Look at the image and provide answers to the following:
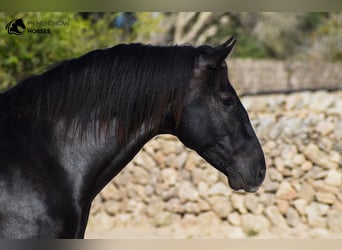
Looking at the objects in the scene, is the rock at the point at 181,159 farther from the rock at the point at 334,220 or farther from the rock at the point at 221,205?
the rock at the point at 334,220

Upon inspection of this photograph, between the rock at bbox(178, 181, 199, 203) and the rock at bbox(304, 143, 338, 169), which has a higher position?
the rock at bbox(304, 143, 338, 169)

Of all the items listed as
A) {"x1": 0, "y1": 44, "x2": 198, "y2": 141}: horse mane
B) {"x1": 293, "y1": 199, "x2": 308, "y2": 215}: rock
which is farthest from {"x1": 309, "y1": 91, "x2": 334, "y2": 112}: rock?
{"x1": 0, "y1": 44, "x2": 198, "y2": 141}: horse mane

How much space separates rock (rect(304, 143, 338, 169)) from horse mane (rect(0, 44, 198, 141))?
18.9 ft

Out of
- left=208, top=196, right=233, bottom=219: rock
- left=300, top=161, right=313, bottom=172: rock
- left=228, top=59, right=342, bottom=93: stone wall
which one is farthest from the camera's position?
left=228, top=59, right=342, bottom=93: stone wall

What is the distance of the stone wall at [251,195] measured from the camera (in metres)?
8.15

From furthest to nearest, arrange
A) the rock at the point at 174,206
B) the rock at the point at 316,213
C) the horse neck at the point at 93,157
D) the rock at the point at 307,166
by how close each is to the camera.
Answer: the rock at the point at 174,206 → the rock at the point at 307,166 → the rock at the point at 316,213 → the horse neck at the point at 93,157

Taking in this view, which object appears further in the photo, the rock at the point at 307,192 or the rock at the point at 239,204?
the rock at the point at 239,204

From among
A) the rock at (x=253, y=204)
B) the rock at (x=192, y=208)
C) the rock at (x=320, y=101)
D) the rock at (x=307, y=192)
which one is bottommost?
the rock at (x=192, y=208)

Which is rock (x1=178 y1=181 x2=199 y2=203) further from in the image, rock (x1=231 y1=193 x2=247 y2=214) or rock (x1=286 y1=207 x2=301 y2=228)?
rock (x1=286 y1=207 x2=301 y2=228)

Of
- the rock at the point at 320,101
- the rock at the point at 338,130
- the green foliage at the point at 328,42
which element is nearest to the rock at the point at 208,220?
the rock at the point at 338,130

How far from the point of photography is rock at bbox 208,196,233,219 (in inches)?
331

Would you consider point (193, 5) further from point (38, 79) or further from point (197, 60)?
point (38, 79)

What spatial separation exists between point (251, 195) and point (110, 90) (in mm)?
5882

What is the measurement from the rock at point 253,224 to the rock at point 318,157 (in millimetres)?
1024
